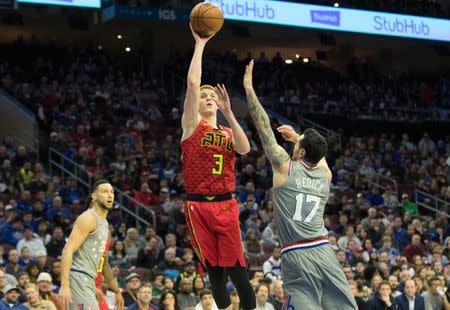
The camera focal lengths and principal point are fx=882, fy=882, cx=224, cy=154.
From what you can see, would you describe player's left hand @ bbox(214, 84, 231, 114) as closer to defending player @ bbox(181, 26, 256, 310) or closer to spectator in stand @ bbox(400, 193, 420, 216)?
defending player @ bbox(181, 26, 256, 310)

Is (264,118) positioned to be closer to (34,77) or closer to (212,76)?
(34,77)

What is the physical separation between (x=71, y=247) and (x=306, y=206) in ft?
7.75

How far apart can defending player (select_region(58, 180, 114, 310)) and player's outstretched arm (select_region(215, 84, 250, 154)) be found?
1.44 metres

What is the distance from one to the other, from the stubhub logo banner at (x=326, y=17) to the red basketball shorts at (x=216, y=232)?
19.3 meters

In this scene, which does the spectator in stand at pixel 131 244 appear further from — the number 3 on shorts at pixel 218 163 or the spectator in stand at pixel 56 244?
the number 3 on shorts at pixel 218 163

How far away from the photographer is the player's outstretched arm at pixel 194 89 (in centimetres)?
800

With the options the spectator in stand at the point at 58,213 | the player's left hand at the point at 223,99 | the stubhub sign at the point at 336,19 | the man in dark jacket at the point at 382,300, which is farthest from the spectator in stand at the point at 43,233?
the stubhub sign at the point at 336,19

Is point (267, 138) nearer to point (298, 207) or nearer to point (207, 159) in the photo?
point (298, 207)

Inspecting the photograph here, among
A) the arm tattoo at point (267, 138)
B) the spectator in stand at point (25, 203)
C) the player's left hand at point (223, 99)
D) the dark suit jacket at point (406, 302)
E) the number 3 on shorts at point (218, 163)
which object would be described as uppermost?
the player's left hand at point (223, 99)

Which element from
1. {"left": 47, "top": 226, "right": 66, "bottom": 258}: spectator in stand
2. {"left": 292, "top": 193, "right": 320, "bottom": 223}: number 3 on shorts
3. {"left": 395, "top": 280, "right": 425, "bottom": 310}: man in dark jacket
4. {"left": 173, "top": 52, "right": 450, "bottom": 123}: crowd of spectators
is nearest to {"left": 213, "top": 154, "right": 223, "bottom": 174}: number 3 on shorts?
{"left": 292, "top": 193, "right": 320, "bottom": 223}: number 3 on shorts

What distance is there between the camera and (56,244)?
16.0 metres

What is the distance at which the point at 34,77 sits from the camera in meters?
27.3

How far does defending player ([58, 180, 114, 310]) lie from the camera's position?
8.46 meters

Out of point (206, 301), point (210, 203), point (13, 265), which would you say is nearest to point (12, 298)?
point (13, 265)
